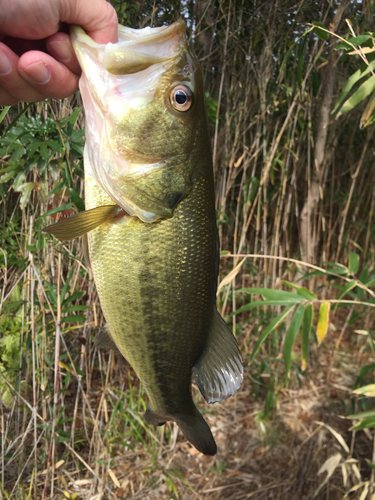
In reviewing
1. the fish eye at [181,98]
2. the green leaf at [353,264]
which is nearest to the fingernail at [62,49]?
the fish eye at [181,98]

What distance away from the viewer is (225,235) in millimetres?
3324

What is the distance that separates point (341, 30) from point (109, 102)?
8.02 feet

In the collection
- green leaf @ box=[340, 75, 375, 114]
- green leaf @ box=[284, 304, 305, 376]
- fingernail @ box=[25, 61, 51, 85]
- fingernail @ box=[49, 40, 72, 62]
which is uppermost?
fingernail @ box=[49, 40, 72, 62]

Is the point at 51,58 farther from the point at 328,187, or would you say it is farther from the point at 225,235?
the point at 328,187

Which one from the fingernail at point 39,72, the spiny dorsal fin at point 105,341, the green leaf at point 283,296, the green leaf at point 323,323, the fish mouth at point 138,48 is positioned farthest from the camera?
the green leaf at point 283,296

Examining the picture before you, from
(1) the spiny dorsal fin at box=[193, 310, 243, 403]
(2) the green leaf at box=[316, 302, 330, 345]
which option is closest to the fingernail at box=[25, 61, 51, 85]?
(1) the spiny dorsal fin at box=[193, 310, 243, 403]

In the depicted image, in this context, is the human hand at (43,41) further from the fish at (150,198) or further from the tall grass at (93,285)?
A: the tall grass at (93,285)

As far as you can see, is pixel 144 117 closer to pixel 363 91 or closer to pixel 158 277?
pixel 158 277

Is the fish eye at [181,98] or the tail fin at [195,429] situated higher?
the fish eye at [181,98]

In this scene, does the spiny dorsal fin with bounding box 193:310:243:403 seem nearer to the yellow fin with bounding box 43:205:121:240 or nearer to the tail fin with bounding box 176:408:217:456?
the tail fin with bounding box 176:408:217:456

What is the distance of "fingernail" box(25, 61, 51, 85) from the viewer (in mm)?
922

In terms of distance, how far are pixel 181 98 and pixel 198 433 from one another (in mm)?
880

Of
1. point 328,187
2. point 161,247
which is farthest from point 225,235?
point 161,247

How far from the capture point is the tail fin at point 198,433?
980mm
